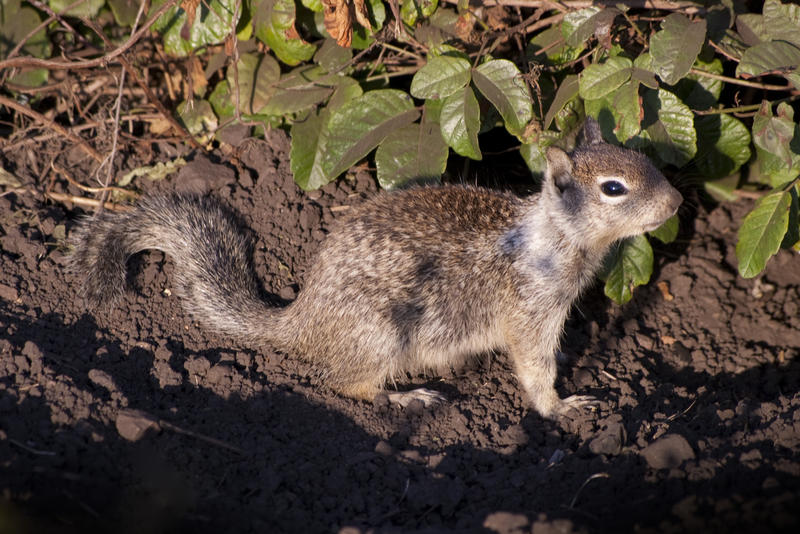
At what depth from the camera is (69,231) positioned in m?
5.23

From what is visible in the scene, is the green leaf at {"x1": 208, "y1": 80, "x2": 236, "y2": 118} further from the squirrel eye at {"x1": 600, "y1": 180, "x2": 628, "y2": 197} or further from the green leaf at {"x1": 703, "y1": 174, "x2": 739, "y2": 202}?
the green leaf at {"x1": 703, "y1": 174, "x2": 739, "y2": 202}

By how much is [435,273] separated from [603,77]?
1543mm

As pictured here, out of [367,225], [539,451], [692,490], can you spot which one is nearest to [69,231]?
A: [367,225]

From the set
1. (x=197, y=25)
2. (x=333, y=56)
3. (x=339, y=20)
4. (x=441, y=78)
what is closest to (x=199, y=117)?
(x=197, y=25)

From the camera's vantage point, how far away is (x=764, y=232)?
4.31 meters

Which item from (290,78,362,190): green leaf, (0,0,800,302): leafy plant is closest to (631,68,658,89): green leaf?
(0,0,800,302): leafy plant

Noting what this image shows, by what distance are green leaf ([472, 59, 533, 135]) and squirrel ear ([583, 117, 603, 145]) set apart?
0.41m

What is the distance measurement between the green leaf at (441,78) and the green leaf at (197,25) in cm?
146

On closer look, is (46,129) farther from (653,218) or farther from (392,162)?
(653,218)

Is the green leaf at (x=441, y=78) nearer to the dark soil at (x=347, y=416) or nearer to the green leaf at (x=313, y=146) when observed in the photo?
the green leaf at (x=313, y=146)

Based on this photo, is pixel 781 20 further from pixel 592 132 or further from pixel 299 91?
pixel 299 91

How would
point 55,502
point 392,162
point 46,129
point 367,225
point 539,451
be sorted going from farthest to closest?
point 46,129
point 392,162
point 367,225
point 539,451
point 55,502

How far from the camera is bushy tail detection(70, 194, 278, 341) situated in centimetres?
484

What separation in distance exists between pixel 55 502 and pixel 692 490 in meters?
2.85
